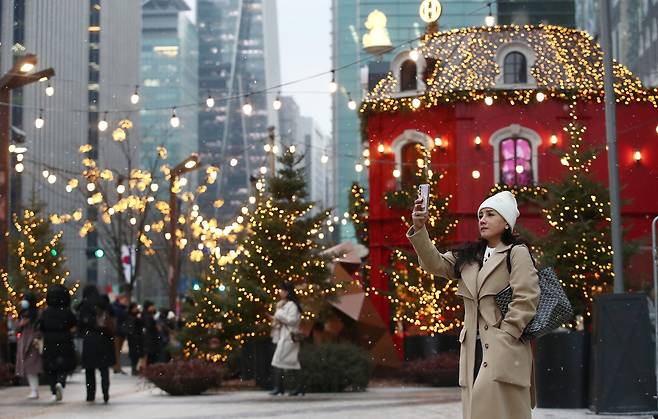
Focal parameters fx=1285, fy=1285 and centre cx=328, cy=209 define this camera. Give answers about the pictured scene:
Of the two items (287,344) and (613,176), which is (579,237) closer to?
(613,176)

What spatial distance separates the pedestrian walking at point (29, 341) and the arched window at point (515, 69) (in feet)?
59.1

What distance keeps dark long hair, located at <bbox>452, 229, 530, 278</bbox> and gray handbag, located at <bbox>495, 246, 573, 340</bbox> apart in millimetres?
162

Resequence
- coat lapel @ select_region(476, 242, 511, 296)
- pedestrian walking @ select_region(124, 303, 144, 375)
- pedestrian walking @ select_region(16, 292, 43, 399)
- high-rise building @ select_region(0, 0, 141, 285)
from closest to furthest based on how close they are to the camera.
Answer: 1. coat lapel @ select_region(476, 242, 511, 296)
2. pedestrian walking @ select_region(16, 292, 43, 399)
3. pedestrian walking @ select_region(124, 303, 144, 375)
4. high-rise building @ select_region(0, 0, 141, 285)

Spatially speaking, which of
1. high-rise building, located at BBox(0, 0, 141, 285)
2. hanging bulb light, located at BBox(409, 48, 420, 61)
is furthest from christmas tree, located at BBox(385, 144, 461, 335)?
high-rise building, located at BBox(0, 0, 141, 285)

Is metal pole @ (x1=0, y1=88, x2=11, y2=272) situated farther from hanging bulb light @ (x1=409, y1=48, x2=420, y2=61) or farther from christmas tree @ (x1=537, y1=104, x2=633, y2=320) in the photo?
hanging bulb light @ (x1=409, y1=48, x2=420, y2=61)

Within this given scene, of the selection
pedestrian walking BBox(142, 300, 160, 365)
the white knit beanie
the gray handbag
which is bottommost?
pedestrian walking BBox(142, 300, 160, 365)

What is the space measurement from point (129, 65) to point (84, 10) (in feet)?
69.9

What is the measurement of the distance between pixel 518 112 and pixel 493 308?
27858 millimetres

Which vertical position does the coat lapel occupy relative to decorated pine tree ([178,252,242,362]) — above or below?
above

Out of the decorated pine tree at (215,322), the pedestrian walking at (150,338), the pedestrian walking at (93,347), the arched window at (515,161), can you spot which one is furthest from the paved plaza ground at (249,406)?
the arched window at (515,161)

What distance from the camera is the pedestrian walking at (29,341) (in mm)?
19953

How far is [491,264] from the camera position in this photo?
7535 mm

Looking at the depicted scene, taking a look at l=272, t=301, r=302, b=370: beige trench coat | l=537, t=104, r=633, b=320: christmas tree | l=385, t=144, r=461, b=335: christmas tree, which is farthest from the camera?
l=385, t=144, r=461, b=335: christmas tree

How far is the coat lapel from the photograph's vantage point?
751cm
